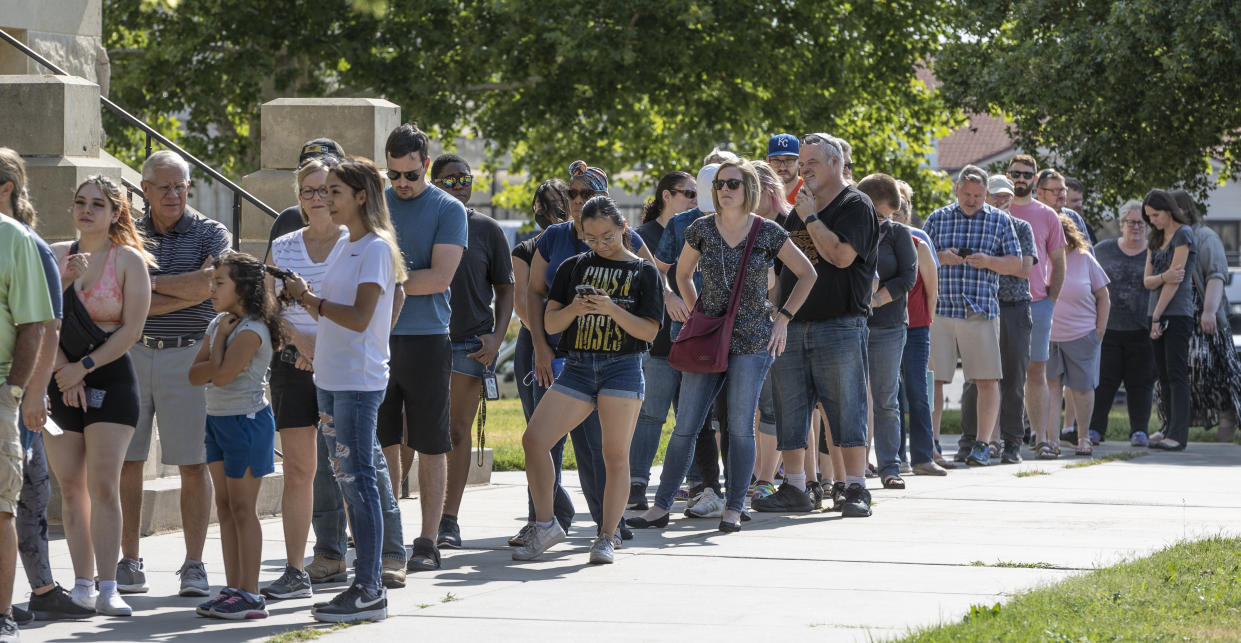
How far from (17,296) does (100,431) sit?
1008 mm

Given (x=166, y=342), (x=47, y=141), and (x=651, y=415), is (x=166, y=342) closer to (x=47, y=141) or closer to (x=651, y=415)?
(x=47, y=141)

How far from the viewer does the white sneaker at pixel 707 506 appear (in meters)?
9.12

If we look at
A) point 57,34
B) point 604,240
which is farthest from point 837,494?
point 57,34

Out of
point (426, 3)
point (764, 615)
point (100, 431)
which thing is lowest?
point (764, 615)

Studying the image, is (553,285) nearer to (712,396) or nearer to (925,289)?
(712,396)

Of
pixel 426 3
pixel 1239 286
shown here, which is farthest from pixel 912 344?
pixel 426 3

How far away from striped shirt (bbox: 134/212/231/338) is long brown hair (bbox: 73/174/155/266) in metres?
0.41

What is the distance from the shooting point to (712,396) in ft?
27.8

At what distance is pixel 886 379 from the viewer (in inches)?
406

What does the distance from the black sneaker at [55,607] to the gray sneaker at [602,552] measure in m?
2.18

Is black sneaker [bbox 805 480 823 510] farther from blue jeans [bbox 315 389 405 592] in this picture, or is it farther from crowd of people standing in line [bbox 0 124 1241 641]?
blue jeans [bbox 315 389 405 592]

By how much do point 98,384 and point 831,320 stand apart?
4136 mm

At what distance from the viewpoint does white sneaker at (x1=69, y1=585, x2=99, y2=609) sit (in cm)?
621

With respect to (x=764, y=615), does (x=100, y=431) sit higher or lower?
higher
